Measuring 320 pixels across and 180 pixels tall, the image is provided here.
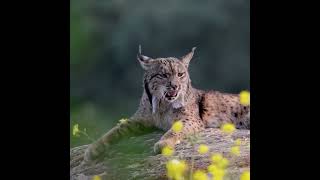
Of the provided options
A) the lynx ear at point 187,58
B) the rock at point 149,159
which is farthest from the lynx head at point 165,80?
the rock at point 149,159

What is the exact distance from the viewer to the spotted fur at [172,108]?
13.8 ft

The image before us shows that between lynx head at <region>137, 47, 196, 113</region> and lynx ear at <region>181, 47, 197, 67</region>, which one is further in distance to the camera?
lynx head at <region>137, 47, 196, 113</region>

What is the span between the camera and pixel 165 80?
4.35 metres

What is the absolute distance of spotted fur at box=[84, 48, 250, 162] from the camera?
4203 mm

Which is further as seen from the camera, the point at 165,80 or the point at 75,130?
the point at 165,80

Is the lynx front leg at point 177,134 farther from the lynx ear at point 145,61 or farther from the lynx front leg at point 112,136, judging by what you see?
the lynx ear at point 145,61

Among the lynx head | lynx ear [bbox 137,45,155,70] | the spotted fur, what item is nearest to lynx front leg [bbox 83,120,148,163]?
the spotted fur

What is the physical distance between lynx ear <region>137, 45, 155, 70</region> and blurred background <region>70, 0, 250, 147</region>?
0.03 meters

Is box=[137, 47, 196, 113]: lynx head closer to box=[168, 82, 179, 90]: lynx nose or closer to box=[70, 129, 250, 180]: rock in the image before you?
box=[168, 82, 179, 90]: lynx nose

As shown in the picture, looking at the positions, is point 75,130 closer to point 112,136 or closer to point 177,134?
point 112,136

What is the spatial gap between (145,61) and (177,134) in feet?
1.84

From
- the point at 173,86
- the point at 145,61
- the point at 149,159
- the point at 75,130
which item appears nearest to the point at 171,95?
the point at 173,86

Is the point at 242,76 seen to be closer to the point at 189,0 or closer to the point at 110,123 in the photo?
the point at 189,0
